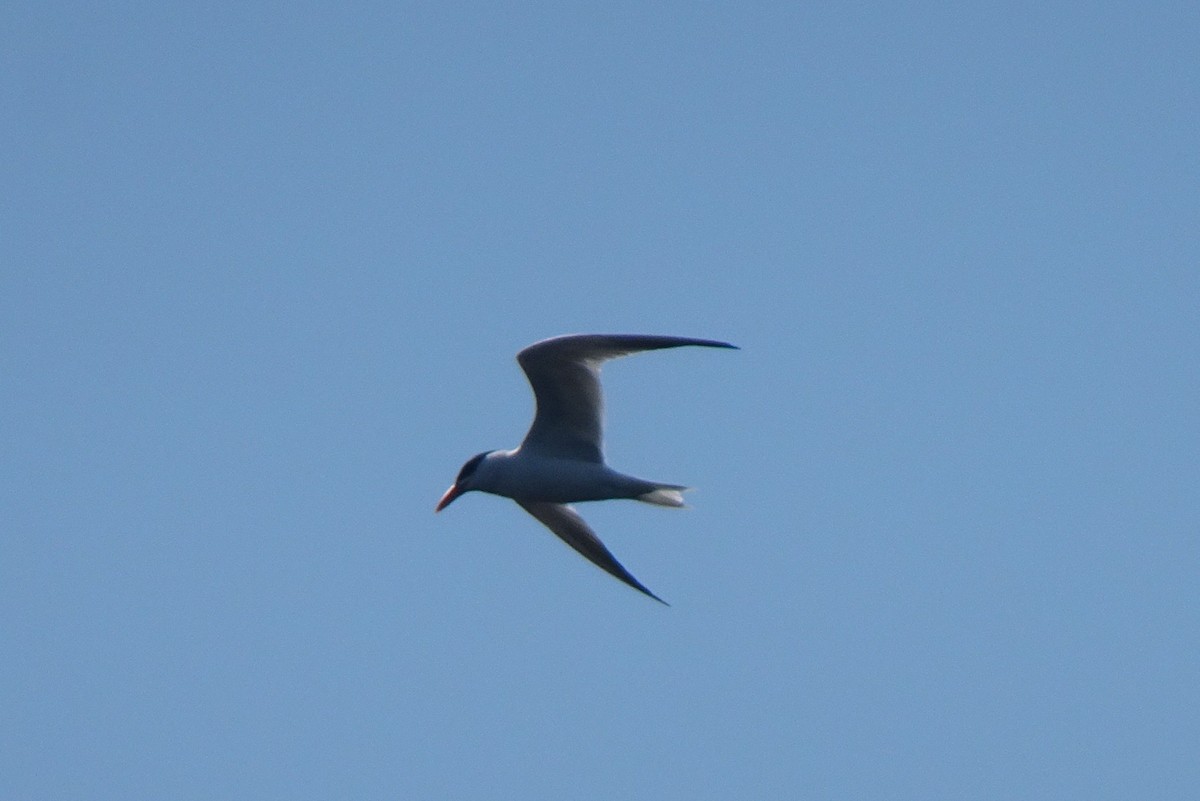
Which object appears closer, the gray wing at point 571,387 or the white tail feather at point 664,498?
the gray wing at point 571,387

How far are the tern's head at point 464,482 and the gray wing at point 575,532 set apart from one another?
0.72 meters

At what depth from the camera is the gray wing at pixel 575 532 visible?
17.6 m

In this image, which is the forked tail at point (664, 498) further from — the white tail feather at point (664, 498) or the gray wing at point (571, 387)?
the gray wing at point (571, 387)

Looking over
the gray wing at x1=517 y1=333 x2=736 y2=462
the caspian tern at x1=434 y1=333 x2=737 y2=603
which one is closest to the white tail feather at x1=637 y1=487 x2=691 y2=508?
the caspian tern at x1=434 y1=333 x2=737 y2=603

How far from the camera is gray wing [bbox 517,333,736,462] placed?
603 inches

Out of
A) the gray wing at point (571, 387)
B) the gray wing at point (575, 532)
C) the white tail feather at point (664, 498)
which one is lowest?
the gray wing at point (575, 532)

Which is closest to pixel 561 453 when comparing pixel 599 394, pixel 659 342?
pixel 599 394

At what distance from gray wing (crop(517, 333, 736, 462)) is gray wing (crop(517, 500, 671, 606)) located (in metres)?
1.37

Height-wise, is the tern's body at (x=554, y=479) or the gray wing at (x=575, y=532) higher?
the tern's body at (x=554, y=479)

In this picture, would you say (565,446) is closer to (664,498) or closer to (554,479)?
(554,479)

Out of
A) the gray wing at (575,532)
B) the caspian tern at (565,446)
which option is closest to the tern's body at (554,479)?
the caspian tern at (565,446)

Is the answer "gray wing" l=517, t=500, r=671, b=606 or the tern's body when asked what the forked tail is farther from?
"gray wing" l=517, t=500, r=671, b=606

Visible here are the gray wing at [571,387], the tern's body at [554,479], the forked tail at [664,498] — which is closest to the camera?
the gray wing at [571,387]

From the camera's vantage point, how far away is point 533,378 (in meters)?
15.8
